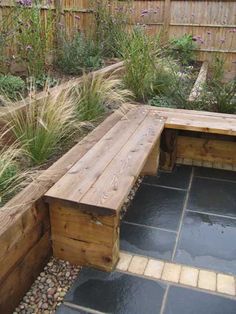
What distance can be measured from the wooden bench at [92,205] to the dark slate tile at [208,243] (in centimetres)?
51

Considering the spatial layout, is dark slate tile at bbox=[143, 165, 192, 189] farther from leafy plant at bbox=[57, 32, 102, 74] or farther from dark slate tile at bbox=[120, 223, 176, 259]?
leafy plant at bbox=[57, 32, 102, 74]

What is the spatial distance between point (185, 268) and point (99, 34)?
14.2 ft

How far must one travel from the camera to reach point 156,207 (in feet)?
8.95

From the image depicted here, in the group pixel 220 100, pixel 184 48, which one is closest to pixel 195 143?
pixel 220 100

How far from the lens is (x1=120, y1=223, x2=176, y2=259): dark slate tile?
2217 mm

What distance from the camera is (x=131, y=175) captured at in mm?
2098

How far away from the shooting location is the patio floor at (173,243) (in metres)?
1.80

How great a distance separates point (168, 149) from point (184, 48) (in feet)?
12.5

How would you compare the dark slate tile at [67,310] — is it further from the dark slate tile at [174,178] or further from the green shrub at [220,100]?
the green shrub at [220,100]

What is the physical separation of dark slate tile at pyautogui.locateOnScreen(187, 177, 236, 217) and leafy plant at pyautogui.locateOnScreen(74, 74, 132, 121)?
1127 mm

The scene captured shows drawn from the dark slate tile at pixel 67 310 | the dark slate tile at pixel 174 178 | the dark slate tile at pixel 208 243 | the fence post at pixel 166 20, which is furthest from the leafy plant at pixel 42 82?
the fence post at pixel 166 20

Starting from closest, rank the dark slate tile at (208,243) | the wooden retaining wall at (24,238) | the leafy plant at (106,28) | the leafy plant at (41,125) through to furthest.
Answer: the wooden retaining wall at (24,238) → the dark slate tile at (208,243) → the leafy plant at (41,125) → the leafy plant at (106,28)

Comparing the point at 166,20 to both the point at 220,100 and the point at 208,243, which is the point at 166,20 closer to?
the point at 220,100

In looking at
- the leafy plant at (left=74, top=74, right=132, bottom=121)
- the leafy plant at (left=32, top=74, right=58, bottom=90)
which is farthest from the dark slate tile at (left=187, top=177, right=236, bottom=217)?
the leafy plant at (left=32, top=74, right=58, bottom=90)
